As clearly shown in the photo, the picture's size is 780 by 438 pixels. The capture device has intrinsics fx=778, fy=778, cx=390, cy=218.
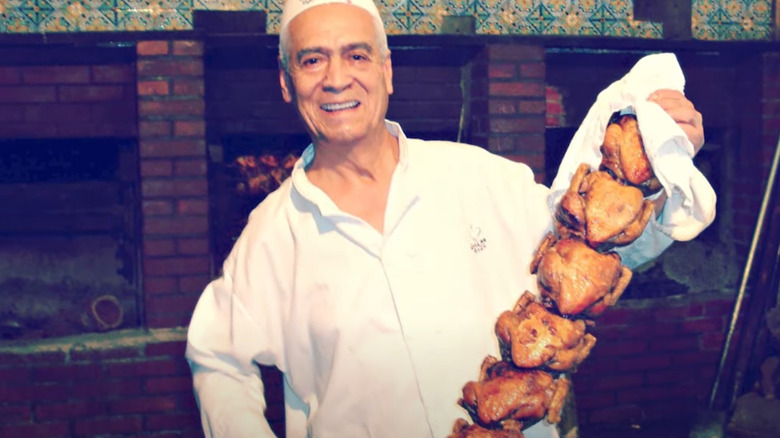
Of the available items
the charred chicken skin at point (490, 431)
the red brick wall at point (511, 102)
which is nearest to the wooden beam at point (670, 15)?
the red brick wall at point (511, 102)

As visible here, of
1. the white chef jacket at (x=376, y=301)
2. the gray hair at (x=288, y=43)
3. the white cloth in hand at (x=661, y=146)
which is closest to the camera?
the white cloth in hand at (x=661, y=146)

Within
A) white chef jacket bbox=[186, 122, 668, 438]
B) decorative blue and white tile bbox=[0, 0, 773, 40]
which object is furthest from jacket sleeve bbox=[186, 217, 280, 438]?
decorative blue and white tile bbox=[0, 0, 773, 40]

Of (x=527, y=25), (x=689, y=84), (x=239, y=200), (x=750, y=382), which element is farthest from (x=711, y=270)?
(x=239, y=200)

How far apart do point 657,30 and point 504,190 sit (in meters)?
2.59

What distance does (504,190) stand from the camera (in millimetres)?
2295

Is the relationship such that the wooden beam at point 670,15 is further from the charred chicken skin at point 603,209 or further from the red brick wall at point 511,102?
the charred chicken skin at point 603,209

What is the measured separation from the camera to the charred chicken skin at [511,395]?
1932mm

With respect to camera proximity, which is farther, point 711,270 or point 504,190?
point 711,270

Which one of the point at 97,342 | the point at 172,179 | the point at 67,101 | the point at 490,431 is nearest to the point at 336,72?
the point at 490,431

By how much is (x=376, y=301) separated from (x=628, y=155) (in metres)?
0.76

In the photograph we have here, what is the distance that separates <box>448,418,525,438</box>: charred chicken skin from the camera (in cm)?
192

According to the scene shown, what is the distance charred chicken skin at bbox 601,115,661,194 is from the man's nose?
717 mm

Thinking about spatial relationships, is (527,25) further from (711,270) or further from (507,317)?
(507,317)

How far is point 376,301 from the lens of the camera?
2133 mm
